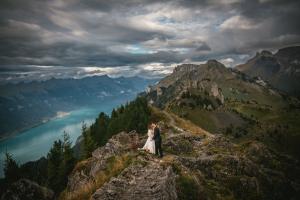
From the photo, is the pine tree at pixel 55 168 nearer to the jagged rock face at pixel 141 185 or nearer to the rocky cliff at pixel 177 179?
the rocky cliff at pixel 177 179

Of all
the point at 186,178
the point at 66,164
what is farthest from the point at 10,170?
the point at 186,178

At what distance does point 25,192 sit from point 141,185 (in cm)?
1183

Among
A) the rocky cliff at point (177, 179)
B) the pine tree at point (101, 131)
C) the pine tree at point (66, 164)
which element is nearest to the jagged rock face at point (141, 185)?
the rocky cliff at point (177, 179)

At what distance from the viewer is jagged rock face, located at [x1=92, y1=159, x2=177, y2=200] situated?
63.6 ft

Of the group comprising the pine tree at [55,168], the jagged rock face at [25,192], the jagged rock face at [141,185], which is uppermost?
the jagged rock face at [141,185]

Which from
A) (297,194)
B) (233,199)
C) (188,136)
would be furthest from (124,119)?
(233,199)

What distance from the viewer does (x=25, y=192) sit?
24.5 metres

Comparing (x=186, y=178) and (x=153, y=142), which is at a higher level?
(x=153, y=142)

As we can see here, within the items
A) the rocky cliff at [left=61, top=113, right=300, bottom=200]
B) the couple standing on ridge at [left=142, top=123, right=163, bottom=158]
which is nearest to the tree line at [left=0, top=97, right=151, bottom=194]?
the rocky cliff at [left=61, top=113, right=300, bottom=200]

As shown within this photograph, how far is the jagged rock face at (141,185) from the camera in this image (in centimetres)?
1938

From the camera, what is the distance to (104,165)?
2706 cm

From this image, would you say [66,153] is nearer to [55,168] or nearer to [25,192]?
[55,168]

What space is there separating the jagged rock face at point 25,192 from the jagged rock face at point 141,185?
8782mm

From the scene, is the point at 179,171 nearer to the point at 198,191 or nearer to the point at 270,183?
the point at 198,191
